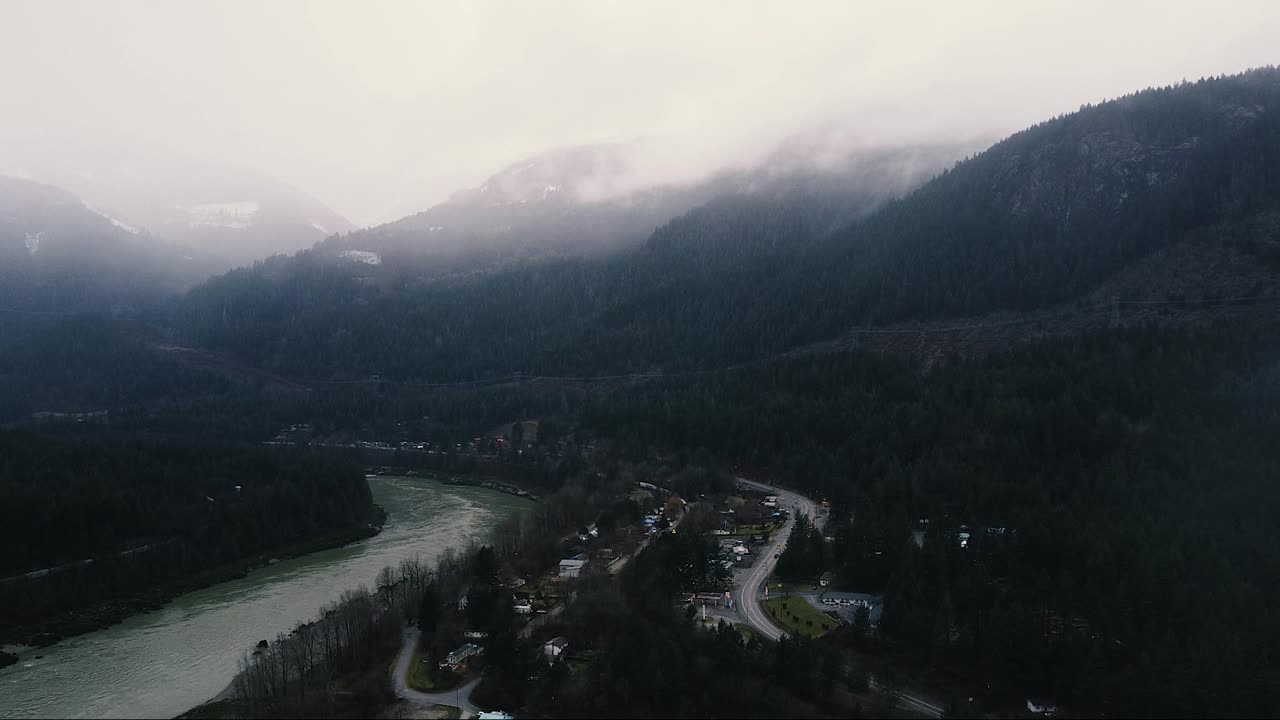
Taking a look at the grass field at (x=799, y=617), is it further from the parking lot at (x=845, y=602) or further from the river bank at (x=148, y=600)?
the river bank at (x=148, y=600)

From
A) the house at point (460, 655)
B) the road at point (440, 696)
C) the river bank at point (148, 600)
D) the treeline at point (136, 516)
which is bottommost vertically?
the road at point (440, 696)

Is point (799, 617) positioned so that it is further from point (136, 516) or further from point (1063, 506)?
point (136, 516)

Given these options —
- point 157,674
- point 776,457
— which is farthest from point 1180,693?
point 776,457

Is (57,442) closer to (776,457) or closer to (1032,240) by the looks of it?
(776,457)

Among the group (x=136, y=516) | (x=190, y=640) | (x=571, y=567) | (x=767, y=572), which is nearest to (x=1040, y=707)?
(x=767, y=572)

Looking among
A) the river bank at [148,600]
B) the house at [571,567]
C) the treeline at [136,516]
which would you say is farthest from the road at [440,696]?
the treeline at [136,516]

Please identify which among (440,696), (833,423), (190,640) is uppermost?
(833,423)

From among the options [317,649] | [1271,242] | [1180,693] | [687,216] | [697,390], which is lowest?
[1180,693]
